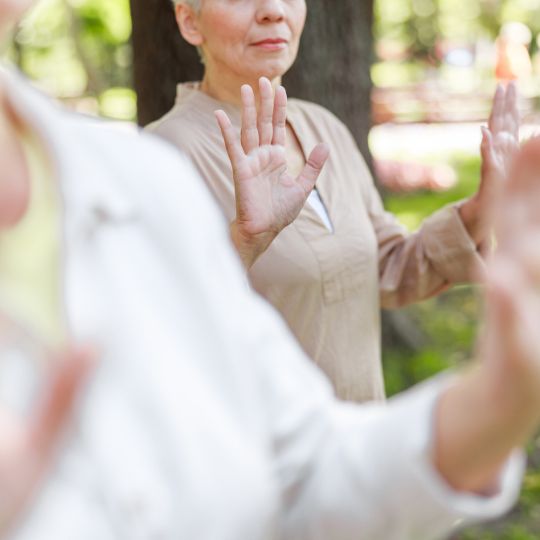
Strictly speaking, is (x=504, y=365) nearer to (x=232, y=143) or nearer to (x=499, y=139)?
(x=232, y=143)

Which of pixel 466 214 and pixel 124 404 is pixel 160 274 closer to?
pixel 124 404

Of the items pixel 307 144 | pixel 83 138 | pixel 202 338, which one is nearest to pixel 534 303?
pixel 202 338

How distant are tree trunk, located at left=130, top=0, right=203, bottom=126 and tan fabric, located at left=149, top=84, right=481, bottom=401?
3.19 feet

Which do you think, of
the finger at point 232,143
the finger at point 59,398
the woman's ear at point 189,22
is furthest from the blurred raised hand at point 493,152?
the finger at point 59,398

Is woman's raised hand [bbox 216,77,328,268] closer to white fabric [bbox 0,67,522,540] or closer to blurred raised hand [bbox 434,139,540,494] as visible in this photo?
white fabric [bbox 0,67,522,540]

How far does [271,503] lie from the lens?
117 cm

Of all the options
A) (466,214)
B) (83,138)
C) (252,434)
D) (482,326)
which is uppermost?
(83,138)

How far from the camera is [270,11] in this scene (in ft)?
8.29

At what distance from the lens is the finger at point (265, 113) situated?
2.38 metres

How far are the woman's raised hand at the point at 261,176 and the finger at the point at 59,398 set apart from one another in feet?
4.37

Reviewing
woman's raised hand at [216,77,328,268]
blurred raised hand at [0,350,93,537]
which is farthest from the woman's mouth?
blurred raised hand at [0,350,93,537]

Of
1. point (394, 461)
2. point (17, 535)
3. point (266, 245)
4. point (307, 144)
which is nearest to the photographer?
point (17, 535)

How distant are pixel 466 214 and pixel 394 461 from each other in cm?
159

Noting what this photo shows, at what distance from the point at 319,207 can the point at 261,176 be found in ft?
0.72
